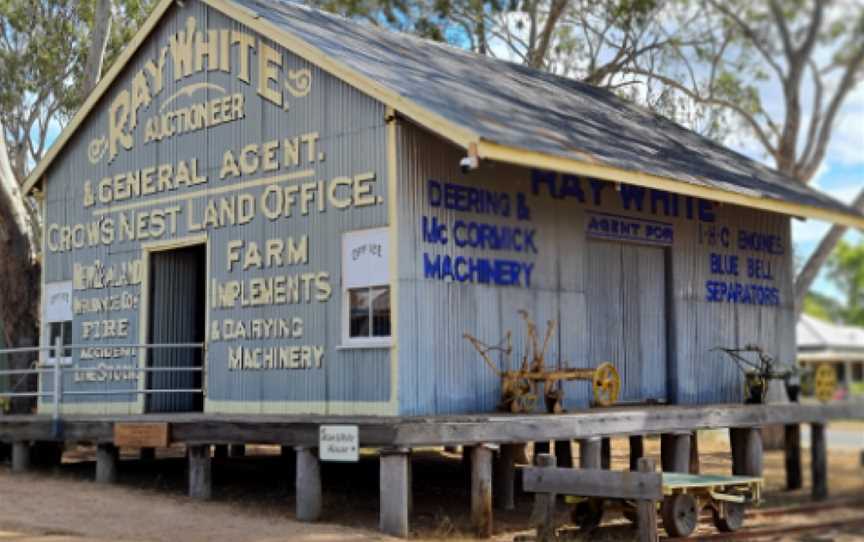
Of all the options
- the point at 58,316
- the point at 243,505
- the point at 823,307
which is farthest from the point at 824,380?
the point at 823,307

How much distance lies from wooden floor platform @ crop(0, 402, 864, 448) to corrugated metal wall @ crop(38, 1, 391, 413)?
25.0 inches

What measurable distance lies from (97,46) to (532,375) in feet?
51.3

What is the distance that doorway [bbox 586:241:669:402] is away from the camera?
18.0 meters

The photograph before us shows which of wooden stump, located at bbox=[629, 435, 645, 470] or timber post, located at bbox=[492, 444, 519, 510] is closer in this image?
timber post, located at bbox=[492, 444, 519, 510]

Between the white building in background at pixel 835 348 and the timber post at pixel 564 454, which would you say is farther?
the white building in background at pixel 835 348

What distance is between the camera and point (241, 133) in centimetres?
1767

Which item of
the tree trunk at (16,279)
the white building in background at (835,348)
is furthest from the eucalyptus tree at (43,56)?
the white building in background at (835,348)

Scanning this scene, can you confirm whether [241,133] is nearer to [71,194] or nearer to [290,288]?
[290,288]

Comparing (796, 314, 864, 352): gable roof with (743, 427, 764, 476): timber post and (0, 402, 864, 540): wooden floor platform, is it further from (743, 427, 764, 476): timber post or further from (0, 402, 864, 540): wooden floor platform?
(743, 427, 764, 476): timber post

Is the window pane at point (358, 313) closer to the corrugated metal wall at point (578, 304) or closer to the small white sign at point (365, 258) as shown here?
the small white sign at point (365, 258)

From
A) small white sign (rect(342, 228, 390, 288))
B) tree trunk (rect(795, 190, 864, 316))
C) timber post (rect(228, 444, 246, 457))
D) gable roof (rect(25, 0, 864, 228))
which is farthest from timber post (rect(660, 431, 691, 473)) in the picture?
tree trunk (rect(795, 190, 864, 316))

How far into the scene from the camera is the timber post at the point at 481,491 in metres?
14.2

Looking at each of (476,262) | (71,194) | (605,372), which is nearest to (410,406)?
(476,262)

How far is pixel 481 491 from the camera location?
46.9ft
